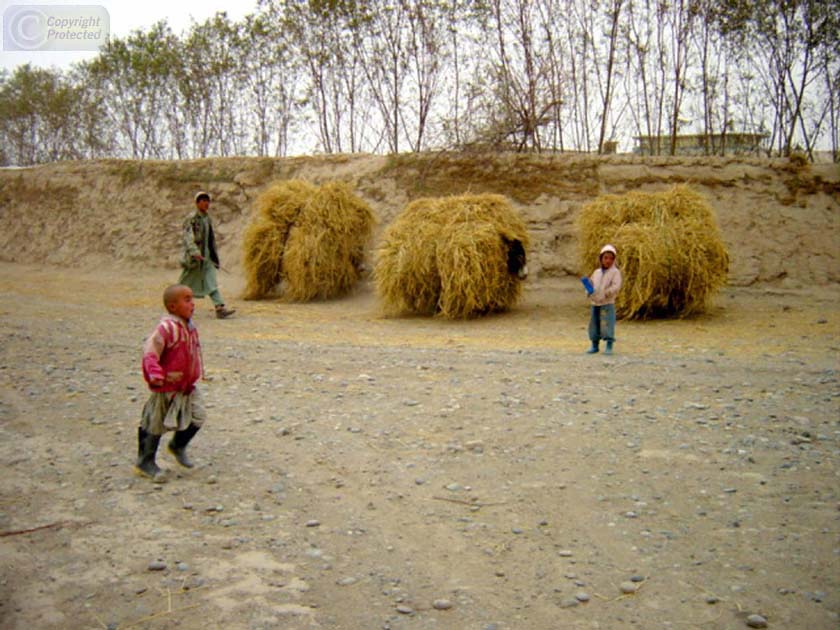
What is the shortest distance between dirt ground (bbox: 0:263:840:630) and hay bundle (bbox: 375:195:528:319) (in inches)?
114

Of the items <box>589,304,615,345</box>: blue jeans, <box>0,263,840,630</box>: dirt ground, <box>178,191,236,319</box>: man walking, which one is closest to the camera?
<box>0,263,840,630</box>: dirt ground

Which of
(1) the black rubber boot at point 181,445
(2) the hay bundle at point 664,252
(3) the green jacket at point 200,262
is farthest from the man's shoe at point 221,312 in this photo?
(1) the black rubber boot at point 181,445

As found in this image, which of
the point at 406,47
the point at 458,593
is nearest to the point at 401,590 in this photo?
the point at 458,593

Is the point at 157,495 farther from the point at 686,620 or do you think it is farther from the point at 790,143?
the point at 790,143

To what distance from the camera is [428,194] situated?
14.0 m

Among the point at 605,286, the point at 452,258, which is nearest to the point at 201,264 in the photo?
the point at 452,258

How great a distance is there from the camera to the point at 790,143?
13703 mm

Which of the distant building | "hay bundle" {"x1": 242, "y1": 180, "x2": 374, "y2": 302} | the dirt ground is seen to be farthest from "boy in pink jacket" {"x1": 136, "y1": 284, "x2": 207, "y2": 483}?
the distant building

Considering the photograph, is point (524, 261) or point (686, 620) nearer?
point (686, 620)

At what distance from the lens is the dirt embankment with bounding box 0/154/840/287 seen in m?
12.3

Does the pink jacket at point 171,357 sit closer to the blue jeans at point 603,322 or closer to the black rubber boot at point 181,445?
the black rubber boot at point 181,445

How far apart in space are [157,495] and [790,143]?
42.6 ft

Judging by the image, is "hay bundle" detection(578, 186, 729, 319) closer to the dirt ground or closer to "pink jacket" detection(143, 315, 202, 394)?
the dirt ground

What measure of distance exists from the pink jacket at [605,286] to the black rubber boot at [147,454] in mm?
4570
